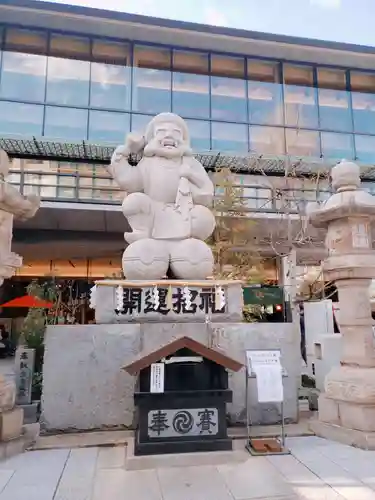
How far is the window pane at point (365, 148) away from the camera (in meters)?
17.5

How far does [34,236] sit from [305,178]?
11.0 metres

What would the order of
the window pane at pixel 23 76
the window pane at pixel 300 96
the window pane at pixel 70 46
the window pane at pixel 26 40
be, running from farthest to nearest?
the window pane at pixel 300 96, the window pane at pixel 70 46, the window pane at pixel 26 40, the window pane at pixel 23 76

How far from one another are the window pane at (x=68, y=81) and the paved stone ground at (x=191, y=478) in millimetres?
14185

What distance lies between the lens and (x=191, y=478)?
3795 mm

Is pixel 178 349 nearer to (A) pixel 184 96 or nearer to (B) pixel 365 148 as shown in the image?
(A) pixel 184 96

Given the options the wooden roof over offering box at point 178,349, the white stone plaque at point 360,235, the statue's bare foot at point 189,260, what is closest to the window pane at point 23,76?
the statue's bare foot at point 189,260

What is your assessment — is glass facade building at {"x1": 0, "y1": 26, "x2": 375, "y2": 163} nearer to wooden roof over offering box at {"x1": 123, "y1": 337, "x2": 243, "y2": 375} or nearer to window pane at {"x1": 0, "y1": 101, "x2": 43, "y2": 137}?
window pane at {"x1": 0, "y1": 101, "x2": 43, "y2": 137}

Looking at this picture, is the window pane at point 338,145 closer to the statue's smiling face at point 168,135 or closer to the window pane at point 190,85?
the window pane at point 190,85

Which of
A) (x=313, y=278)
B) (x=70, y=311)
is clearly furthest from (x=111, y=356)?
(x=313, y=278)

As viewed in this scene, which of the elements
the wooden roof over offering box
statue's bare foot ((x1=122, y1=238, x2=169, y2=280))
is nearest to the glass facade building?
statue's bare foot ((x1=122, y1=238, x2=169, y2=280))

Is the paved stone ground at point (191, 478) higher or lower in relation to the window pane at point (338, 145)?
lower

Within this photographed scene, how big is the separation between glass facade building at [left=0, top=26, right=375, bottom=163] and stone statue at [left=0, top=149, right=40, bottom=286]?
10.3 meters

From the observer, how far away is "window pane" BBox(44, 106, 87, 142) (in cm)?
1532

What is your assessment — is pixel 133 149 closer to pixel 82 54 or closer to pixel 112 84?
pixel 112 84
